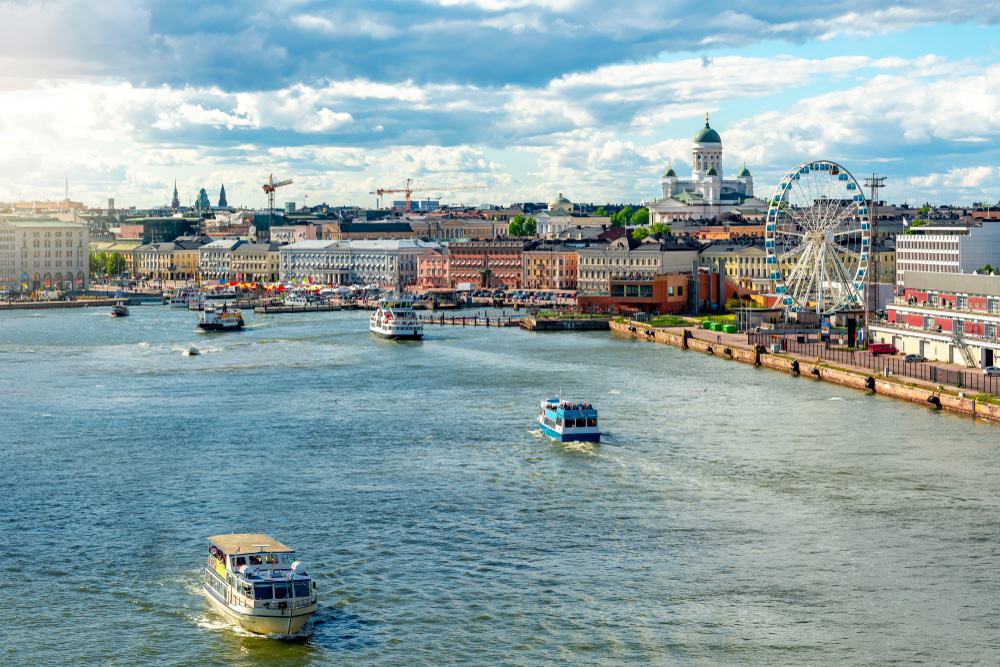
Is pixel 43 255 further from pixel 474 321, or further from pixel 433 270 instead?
pixel 474 321

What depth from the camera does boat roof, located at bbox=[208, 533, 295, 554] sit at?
25.0 meters

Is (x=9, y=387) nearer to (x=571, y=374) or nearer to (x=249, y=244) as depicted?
(x=571, y=374)

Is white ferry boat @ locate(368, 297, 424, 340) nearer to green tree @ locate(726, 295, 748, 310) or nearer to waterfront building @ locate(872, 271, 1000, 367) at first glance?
green tree @ locate(726, 295, 748, 310)

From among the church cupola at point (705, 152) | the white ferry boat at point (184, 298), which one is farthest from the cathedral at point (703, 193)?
the white ferry boat at point (184, 298)

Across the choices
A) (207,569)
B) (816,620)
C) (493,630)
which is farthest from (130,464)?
(816,620)

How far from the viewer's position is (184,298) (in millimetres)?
119875

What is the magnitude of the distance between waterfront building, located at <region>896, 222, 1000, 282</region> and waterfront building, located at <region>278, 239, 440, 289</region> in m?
55.7

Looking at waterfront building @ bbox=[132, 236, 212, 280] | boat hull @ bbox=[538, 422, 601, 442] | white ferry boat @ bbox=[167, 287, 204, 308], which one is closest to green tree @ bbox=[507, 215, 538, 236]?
waterfront building @ bbox=[132, 236, 212, 280]

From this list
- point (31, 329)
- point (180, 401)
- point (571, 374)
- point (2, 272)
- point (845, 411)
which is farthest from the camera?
point (2, 272)

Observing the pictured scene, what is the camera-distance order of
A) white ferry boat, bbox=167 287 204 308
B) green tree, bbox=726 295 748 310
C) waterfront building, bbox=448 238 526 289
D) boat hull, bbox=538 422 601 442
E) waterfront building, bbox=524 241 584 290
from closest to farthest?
boat hull, bbox=538 422 601 442 < green tree, bbox=726 295 748 310 < white ferry boat, bbox=167 287 204 308 < waterfront building, bbox=524 241 584 290 < waterfront building, bbox=448 238 526 289

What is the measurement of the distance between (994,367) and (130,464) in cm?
2893

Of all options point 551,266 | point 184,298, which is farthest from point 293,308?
point 551,266

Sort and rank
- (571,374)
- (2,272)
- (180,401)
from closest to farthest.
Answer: (180,401), (571,374), (2,272)

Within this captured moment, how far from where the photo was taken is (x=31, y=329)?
290 feet
